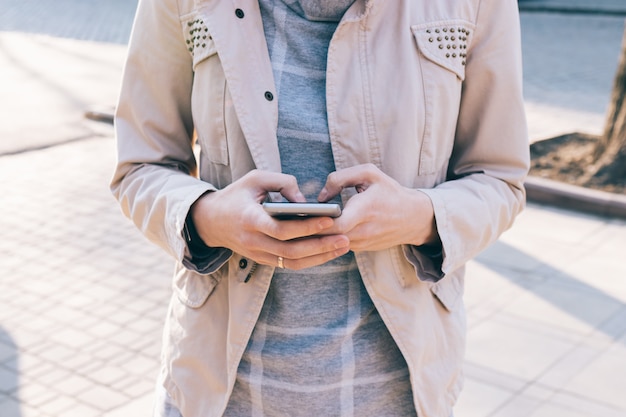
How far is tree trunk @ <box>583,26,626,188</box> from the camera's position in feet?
23.3

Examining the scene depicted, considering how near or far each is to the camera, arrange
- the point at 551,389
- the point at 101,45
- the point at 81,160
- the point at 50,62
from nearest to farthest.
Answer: the point at 551,389
the point at 81,160
the point at 50,62
the point at 101,45

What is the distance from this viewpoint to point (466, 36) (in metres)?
1.55

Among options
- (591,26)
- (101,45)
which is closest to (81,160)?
(101,45)

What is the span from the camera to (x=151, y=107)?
162cm

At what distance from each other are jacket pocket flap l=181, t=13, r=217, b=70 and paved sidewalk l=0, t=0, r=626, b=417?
2.78 m

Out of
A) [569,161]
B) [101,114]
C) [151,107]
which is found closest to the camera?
[151,107]

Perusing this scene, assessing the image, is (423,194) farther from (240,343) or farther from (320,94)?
(240,343)

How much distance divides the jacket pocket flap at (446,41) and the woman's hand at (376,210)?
0.25m

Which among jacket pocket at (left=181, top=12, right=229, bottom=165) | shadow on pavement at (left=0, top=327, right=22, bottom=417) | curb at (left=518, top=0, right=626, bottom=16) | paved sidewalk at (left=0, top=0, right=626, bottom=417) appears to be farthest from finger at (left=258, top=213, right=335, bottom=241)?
curb at (left=518, top=0, right=626, bottom=16)

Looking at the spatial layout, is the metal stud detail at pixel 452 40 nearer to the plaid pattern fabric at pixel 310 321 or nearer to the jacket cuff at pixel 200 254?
the plaid pattern fabric at pixel 310 321

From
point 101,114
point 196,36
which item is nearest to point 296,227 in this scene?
point 196,36

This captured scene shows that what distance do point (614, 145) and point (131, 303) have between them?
432cm

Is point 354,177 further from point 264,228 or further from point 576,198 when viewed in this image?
point 576,198

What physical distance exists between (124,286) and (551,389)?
2628mm
